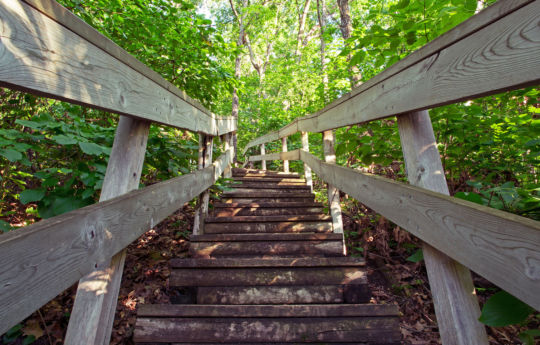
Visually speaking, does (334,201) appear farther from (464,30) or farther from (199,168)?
(464,30)

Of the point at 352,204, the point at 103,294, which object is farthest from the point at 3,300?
the point at 352,204

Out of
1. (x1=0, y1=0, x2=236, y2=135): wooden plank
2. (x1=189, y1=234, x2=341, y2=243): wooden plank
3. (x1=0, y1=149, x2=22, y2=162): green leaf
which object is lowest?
(x1=189, y1=234, x2=341, y2=243): wooden plank

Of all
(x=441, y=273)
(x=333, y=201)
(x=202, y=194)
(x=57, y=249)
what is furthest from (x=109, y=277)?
(x=333, y=201)

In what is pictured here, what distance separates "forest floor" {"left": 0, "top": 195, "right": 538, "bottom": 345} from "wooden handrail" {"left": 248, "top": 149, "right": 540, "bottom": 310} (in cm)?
170

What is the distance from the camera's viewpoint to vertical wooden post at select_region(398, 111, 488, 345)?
40.9 inches

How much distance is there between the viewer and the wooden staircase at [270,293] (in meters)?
1.74

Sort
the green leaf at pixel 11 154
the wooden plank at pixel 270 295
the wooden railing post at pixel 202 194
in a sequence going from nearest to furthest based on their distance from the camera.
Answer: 1. the green leaf at pixel 11 154
2. the wooden plank at pixel 270 295
3. the wooden railing post at pixel 202 194

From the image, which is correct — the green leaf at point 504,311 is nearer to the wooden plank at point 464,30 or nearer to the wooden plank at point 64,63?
the wooden plank at point 464,30

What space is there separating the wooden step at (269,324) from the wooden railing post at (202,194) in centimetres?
129

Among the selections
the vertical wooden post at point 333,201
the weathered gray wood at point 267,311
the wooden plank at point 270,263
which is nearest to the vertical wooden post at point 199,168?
the wooden plank at point 270,263

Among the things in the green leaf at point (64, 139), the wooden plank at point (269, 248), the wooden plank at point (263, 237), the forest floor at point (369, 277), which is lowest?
the forest floor at point (369, 277)

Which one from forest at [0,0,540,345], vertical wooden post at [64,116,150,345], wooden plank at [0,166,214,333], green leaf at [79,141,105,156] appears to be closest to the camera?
wooden plank at [0,166,214,333]

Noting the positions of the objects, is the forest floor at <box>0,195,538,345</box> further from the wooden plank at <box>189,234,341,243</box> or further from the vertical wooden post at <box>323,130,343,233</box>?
the vertical wooden post at <box>323,130,343,233</box>

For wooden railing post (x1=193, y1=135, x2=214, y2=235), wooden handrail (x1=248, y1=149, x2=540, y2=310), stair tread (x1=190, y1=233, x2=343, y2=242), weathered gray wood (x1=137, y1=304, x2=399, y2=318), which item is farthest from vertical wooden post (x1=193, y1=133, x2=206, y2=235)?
wooden handrail (x1=248, y1=149, x2=540, y2=310)
